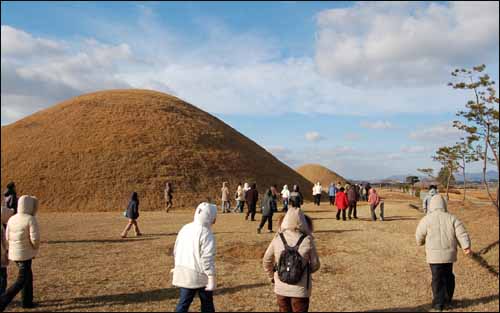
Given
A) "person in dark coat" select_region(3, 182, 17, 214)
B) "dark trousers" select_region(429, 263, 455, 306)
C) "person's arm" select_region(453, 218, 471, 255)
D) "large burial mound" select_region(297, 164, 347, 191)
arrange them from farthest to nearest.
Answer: "large burial mound" select_region(297, 164, 347, 191) < "person in dark coat" select_region(3, 182, 17, 214) < "dark trousers" select_region(429, 263, 455, 306) < "person's arm" select_region(453, 218, 471, 255)

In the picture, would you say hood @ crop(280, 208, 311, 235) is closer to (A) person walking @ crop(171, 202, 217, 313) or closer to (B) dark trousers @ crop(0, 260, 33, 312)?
(A) person walking @ crop(171, 202, 217, 313)

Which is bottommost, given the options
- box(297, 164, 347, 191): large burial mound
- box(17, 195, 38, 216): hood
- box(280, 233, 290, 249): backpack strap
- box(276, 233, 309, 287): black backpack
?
box(276, 233, 309, 287): black backpack

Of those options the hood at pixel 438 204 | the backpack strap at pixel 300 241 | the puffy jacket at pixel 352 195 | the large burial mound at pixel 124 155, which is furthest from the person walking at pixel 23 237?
the large burial mound at pixel 124 155

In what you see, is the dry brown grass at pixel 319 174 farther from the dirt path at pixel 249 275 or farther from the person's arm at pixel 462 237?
the person's arm at pixel 462 237

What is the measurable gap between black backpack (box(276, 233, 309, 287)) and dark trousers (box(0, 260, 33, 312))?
447 cm

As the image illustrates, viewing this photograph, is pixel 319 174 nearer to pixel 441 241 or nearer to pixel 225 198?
pixel 225 198

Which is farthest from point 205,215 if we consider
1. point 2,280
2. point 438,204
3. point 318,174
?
point 318,174

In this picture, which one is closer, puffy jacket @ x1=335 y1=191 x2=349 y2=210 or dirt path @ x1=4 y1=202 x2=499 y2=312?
dirt path @ x1=4 y1=202 x2=499 y2=312

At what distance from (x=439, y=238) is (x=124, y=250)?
9.05m

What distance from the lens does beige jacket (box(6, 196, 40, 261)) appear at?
6707mm

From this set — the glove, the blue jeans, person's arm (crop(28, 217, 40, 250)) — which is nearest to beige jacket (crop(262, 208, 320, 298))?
the glove

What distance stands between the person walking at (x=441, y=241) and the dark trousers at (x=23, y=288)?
651 cm

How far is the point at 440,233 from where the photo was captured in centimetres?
689

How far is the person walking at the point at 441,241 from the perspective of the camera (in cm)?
682
